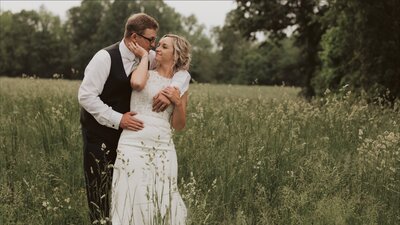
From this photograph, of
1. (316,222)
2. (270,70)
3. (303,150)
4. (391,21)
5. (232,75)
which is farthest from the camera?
(232,75)

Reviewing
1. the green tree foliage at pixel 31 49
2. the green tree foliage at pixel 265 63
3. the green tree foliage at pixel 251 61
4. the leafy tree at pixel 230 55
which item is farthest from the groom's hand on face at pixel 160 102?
the leafy tree at pixel 230 55

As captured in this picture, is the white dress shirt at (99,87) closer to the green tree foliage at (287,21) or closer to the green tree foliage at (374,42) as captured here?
the green tree foliage at (374,42)

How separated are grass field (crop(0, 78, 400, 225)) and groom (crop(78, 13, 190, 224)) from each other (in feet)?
Answer: 1.65

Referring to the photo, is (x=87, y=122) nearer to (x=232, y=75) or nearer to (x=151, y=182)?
(x=151, y=182)

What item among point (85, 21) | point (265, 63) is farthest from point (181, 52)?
point (85, 21)

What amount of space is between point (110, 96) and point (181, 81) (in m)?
0.63

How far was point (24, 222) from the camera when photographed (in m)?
4.46

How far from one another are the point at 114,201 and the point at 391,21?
8110 millimetres

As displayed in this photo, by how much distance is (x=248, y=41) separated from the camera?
52906 mm

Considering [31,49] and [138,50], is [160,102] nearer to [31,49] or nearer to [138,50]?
[138,50]

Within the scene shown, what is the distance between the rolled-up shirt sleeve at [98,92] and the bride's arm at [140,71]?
24cm

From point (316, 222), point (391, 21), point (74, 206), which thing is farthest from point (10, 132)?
point (391, 21)

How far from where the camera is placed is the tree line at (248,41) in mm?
10352

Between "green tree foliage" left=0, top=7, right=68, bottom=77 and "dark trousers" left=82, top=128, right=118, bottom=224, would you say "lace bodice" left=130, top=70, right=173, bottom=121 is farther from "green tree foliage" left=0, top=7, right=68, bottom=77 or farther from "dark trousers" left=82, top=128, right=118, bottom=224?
"green tree foliage" left=0, top=7, right=68, bottom=77
